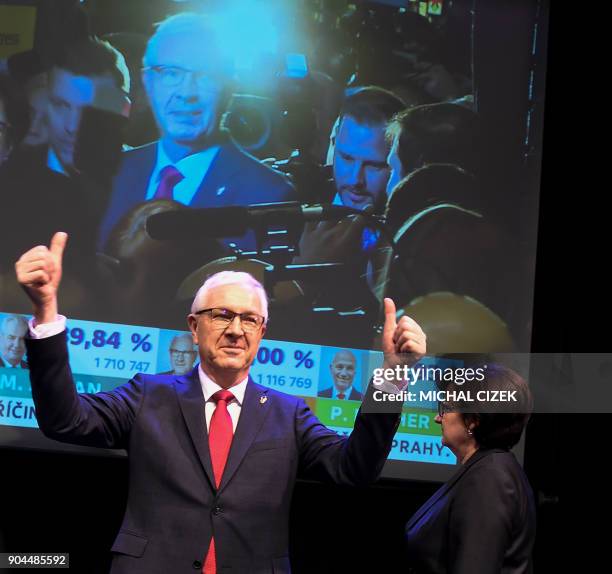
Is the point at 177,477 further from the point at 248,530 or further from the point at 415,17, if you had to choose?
the point at 415,17

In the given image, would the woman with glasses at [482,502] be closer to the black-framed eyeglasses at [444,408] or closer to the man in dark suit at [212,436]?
the black-framed eyeglasses at [444,408]

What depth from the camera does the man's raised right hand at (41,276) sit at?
1.95 m

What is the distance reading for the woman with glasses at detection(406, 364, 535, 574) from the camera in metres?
2.11

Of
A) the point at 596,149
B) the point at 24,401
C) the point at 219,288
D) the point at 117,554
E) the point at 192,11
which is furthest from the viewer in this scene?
the point at 596,149

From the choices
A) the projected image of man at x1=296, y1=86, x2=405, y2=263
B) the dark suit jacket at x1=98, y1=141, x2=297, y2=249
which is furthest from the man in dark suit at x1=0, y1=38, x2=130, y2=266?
the projected image of man at x1=296, y1=86, x2=405, y2=263

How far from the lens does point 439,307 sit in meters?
3.56

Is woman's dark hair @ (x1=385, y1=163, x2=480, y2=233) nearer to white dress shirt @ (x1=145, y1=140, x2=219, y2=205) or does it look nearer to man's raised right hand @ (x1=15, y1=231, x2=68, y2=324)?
white dress shirt @ (x1=145, y1=140, x2=219, y2=205)

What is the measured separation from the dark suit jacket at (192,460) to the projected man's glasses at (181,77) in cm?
150

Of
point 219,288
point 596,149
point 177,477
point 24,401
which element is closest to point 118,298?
point 24,401

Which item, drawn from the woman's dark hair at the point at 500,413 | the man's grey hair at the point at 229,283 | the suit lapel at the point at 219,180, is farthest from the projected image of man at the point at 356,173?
the woman's dark hair at the point at 500,413

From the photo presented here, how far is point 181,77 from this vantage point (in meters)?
3.46

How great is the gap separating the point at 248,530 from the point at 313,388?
1203mm

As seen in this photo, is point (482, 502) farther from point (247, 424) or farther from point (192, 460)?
point (192, 460)

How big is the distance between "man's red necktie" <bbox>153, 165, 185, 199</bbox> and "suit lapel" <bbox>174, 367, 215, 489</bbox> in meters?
1.13
